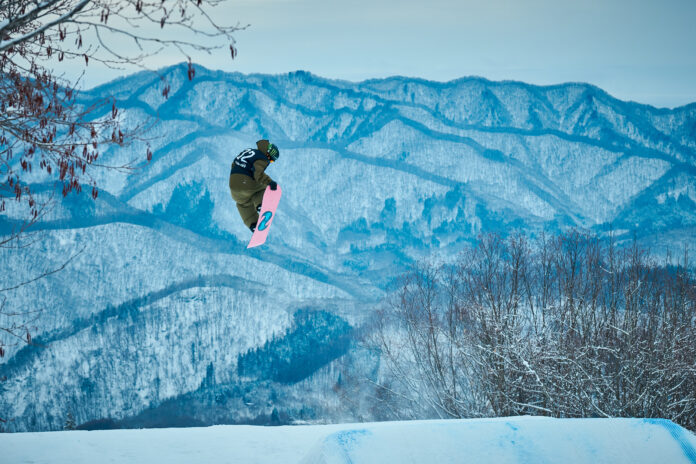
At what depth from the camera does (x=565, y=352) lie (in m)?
18.5

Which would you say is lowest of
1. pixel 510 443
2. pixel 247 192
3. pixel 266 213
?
pixel 510 443

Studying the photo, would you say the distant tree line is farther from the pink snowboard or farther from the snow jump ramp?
the snow jump ramp

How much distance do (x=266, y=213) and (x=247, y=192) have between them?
52 centimetres

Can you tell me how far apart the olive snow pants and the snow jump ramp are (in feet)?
9.85

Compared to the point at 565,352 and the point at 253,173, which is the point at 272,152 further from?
the point at 565,352

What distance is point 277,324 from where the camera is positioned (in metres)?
147

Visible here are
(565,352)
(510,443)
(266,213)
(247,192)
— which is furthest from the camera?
(565,352)

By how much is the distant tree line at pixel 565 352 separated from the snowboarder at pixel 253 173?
1068 centimetres

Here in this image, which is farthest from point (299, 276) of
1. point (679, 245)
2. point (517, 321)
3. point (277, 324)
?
point (517, 321)

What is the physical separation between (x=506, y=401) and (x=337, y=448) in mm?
16582

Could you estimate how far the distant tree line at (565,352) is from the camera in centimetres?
1658

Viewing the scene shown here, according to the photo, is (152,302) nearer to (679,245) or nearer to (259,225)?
(679,245)

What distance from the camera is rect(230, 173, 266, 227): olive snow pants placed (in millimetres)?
6121

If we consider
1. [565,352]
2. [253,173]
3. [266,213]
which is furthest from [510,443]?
[565,352]
